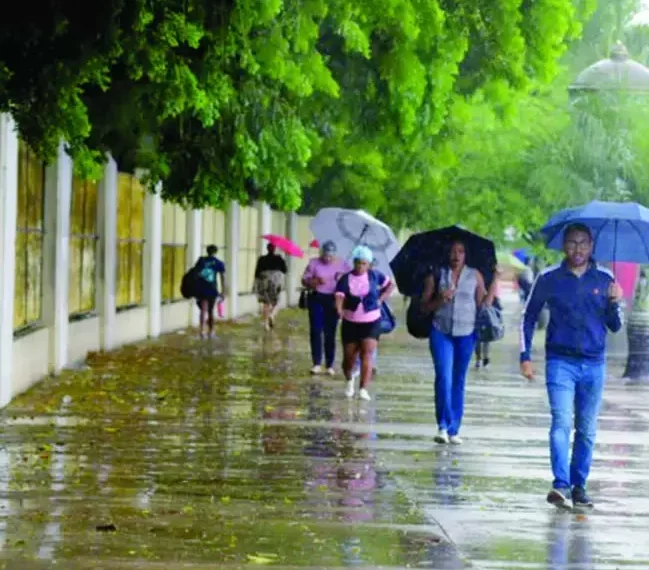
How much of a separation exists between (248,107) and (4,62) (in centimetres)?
575

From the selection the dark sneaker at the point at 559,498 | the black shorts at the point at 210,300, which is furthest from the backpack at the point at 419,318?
the black shorts at the point at 210,300

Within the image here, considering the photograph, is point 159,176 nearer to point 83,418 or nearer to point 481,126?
point 83,418

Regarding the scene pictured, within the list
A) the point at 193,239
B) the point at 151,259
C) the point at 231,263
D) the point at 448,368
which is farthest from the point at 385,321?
the point at 231,263

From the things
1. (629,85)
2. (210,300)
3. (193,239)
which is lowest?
(210,300)

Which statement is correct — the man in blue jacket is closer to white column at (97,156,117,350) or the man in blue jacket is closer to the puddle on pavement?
the puddle on pavement

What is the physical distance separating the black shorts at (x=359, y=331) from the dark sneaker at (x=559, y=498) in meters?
8.88

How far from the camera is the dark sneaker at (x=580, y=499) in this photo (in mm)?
13742

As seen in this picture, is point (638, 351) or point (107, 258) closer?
point (638, 351)

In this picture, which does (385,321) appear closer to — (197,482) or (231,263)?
(197,482)

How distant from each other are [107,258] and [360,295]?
8.06m

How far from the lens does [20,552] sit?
35.8ft

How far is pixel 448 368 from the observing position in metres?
17.6

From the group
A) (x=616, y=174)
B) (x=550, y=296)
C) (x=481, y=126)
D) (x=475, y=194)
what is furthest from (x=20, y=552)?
(x=475, y=194)

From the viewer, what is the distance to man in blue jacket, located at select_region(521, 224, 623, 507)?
13836 millimetres
